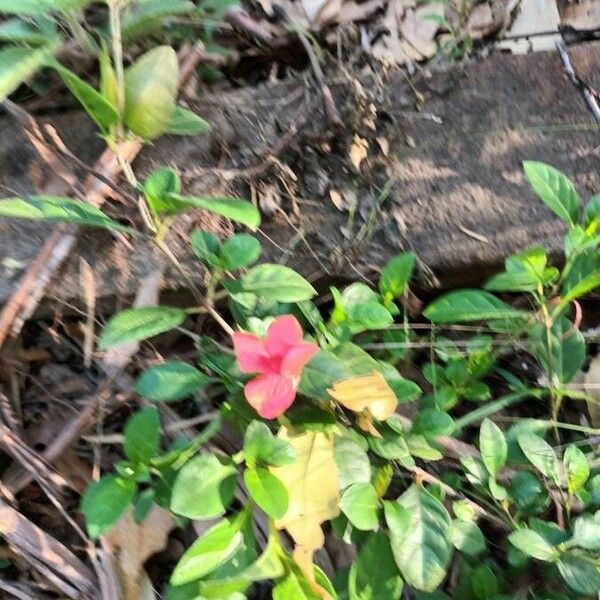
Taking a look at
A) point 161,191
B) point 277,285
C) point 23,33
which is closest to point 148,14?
point 23,33

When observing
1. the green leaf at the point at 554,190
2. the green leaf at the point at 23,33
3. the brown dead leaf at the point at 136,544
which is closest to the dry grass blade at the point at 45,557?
the brown dead leaf at the point at 136,544

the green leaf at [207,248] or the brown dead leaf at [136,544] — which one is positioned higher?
the green leaf at [207,248]

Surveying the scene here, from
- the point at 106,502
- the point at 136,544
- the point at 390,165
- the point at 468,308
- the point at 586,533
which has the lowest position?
the point at 136,544

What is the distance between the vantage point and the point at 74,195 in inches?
45.2

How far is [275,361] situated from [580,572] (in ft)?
1.57

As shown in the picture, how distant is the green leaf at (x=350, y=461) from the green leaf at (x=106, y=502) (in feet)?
0.89

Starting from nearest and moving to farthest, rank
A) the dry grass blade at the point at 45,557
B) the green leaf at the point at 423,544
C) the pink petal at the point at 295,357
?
the pink petal at the point at 295,357 < the green leaf at the point at 423,544 < the dry grass blade at the point at 45,557

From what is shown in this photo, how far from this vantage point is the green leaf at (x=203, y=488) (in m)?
0.84

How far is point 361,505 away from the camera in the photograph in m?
0.92

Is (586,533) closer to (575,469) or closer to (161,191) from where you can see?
(575,469)

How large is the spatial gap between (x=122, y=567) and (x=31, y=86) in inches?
30.9

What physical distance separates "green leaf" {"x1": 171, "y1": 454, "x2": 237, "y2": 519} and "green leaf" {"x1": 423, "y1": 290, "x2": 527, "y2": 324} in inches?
13.9

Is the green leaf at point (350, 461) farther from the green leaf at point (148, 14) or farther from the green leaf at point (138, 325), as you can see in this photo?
the green leaf at point (148, 14)

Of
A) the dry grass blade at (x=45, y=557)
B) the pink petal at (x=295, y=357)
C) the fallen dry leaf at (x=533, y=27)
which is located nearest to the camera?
the pink petal at (x=295, y=357)
